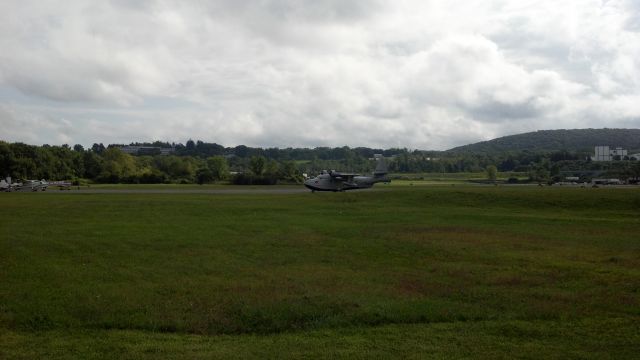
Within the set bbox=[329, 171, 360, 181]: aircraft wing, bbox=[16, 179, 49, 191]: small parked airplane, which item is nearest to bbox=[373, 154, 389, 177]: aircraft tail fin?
bbox=[329, 171, 360, 181]: aircraft wing

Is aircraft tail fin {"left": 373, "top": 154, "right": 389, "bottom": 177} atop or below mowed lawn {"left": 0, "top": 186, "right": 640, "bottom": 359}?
atop

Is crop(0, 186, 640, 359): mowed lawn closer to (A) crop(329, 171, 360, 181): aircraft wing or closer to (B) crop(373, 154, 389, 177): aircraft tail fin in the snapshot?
(A) crop(329, 171, 360, 181): aircraft wing

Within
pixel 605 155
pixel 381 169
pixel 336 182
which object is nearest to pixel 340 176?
pixel 336 182

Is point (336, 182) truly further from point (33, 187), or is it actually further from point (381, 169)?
point (33, 187)

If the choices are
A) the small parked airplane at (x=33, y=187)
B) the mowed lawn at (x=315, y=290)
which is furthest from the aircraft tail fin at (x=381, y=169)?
the small parked airplane at (x=33, y=187)

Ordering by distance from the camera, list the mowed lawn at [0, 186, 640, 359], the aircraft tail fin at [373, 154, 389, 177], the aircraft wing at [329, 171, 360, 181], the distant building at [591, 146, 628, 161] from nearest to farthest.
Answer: the mowed lawn at [0, 186, 640, 359], the aircraft wing at [329, 171, 360, 181], the aircraft tail fin at [373, 154, 389, 177], the distant building at [591, 146, 628, 161]

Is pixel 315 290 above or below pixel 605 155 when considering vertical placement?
below

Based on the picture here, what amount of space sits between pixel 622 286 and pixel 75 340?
1185cm

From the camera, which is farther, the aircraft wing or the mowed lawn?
the aircraft wing

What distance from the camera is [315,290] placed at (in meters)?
11.6

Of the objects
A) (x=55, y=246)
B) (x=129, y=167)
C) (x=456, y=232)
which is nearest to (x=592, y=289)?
(x=456, y=232)

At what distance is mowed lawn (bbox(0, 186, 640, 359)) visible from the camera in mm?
8547

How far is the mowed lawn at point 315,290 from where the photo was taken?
8.55m

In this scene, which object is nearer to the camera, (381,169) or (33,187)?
(33,187)
